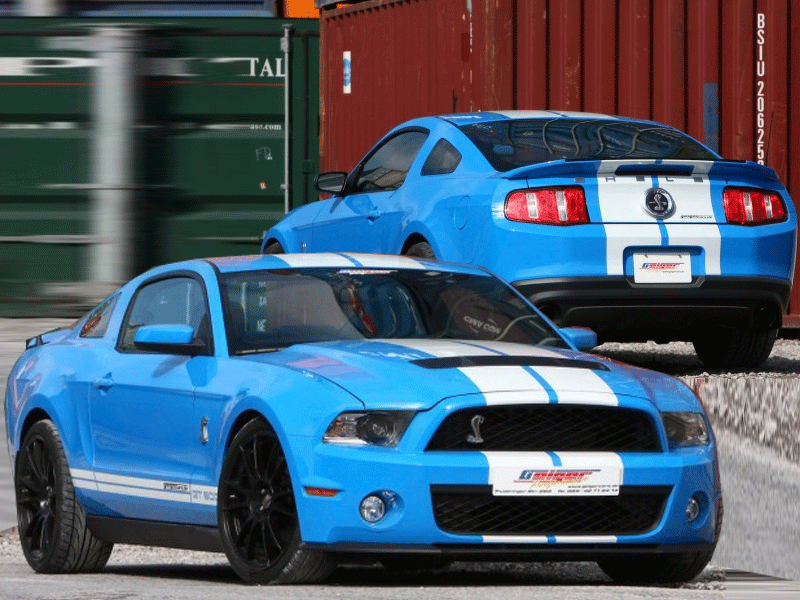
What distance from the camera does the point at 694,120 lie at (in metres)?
15.4

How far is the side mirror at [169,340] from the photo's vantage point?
7.45m

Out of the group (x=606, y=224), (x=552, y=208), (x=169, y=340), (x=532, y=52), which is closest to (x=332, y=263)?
(x=169, y=340)

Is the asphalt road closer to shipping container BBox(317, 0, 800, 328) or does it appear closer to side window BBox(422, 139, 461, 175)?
side window BBox(422, 139, 461, 175)

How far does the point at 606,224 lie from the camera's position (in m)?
11.0

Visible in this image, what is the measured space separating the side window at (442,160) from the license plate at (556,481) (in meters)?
5.04

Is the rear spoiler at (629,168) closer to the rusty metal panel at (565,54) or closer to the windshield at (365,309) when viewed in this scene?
the windshield at (365,309)

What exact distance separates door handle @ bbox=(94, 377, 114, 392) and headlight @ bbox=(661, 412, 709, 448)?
2217 mm

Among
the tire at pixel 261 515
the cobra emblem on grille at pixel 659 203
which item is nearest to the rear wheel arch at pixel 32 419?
the tire at pixel 261 515

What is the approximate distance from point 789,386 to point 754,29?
4.33m

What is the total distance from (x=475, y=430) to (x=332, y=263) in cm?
156

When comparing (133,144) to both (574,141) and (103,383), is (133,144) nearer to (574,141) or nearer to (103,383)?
(574,141)

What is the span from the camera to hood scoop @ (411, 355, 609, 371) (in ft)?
22.8

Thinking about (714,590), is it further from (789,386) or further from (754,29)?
(754,29)

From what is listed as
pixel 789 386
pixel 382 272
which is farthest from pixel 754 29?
pixel 382 272
